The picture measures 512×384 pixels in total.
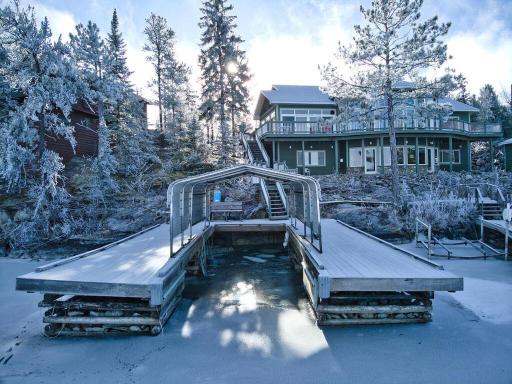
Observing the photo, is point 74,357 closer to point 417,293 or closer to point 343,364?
point 343,364

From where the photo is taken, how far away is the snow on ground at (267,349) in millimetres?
4320

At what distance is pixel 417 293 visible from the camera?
6121 mm

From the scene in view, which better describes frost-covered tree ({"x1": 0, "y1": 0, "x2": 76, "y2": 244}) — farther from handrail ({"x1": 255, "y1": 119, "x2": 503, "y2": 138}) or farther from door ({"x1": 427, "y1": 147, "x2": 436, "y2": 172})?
door ({"x1": 427, "y1": 147, "x2": 436, "y2": 172})

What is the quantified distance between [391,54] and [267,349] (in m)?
15.3

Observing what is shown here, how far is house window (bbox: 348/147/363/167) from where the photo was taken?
25656 mm

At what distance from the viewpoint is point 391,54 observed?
15703mm

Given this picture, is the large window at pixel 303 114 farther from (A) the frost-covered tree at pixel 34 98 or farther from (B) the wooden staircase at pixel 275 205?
(A) the frost-covered tree at pixel 34 98

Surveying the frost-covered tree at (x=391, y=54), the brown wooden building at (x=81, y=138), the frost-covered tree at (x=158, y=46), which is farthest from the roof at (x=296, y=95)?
the brown wooden building at (x=81, y=138)

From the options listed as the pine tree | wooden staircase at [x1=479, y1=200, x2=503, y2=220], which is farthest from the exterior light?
wooden staircase at [x1=479, y1=200, x2=503, y2=220]

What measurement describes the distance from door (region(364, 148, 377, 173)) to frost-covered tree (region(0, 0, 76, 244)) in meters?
19.8

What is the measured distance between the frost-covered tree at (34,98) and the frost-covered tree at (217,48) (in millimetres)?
11452

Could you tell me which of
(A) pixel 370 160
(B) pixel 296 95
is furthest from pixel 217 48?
(A) pixel 370 160

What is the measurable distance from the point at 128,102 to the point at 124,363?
21.4 m

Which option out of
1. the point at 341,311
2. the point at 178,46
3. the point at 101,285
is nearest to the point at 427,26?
the point at 341,311
